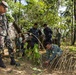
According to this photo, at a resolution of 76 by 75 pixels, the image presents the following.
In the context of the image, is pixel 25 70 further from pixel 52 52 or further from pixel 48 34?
pixel 48 34

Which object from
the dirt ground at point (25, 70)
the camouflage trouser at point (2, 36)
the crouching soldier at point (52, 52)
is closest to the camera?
the dirt ground at point (25, 70)

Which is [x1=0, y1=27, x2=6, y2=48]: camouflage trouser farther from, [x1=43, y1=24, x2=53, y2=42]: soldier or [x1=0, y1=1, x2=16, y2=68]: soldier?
[x1=43, y1=24, x2=53, y2=42]: soldier

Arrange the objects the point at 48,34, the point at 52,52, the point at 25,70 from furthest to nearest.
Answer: the point at 48,34
the point at 52,52
the point at 25,70

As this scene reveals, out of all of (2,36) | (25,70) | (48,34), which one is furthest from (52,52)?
(48,34)

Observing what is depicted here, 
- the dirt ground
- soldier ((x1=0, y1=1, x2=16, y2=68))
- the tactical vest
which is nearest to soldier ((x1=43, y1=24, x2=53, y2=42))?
the dirt ground

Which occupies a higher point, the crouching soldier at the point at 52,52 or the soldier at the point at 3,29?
the soldier at the point at 3,29

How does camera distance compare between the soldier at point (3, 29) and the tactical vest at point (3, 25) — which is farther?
the tactical vest at point (3, 25)

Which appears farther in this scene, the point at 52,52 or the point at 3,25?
the point at 52,52

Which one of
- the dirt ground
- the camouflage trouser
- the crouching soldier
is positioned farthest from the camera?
the crouching soldier

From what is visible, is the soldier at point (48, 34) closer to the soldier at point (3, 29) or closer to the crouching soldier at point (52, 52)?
the crouching soldier at point (52, 52)

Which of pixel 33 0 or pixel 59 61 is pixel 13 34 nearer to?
pixel 59 61

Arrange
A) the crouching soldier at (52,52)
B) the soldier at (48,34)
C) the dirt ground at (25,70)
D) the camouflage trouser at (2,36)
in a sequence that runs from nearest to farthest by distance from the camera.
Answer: the dirt ground at (25,70) < the camouflage trouser at (2,36) < the crouching soldier at (52,52) < the soldier at (48,34)

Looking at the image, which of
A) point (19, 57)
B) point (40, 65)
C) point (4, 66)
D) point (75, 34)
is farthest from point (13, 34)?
point (75, 34)

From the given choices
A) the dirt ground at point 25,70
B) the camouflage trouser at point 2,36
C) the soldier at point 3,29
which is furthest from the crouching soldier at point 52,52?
the camouflage trouser at point 2,36
